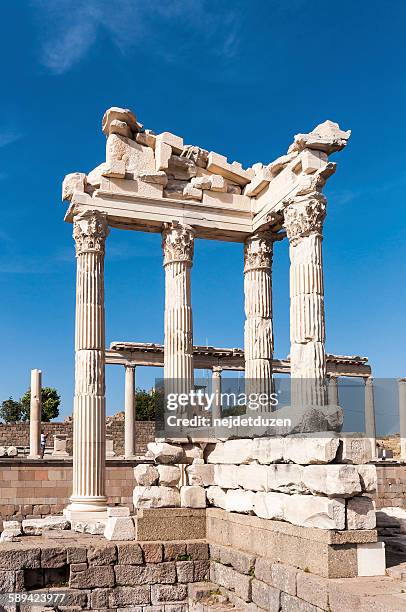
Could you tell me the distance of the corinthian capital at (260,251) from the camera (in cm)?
2073

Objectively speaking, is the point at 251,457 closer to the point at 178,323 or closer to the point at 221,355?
the point at 178,323

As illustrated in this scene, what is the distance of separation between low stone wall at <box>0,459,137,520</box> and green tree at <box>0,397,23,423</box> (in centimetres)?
5213

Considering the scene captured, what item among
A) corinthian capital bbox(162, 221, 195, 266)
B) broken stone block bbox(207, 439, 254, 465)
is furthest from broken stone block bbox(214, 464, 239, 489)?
corinthian capital bbox(162, 221, 195, 266)

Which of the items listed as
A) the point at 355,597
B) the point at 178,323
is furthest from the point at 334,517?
the point at 178,323

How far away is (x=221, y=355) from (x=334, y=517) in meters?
28.8

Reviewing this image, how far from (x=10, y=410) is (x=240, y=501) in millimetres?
66791

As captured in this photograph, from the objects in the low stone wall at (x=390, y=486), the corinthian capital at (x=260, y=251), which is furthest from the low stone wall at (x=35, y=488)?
the low stone wall at (x=390, y=486)

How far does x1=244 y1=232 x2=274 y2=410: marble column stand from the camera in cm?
2052

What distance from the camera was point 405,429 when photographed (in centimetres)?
3966

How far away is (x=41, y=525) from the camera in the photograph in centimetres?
1600

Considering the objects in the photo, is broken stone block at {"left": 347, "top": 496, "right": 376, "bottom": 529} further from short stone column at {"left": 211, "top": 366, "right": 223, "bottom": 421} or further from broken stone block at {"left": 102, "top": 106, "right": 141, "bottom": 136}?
short stone column at {"left": 211, "top": 366, "right": 223, "bottom": 421}

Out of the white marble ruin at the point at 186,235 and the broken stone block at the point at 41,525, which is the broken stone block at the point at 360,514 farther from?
the broken stone block at the point at 41,525

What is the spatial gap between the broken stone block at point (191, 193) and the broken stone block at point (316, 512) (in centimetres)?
1059

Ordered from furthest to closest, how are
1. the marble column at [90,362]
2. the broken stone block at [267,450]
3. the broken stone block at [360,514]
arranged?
the marble column at [90,362] → the broken stone block at [267,450] → the broken stone block at [360,514]
